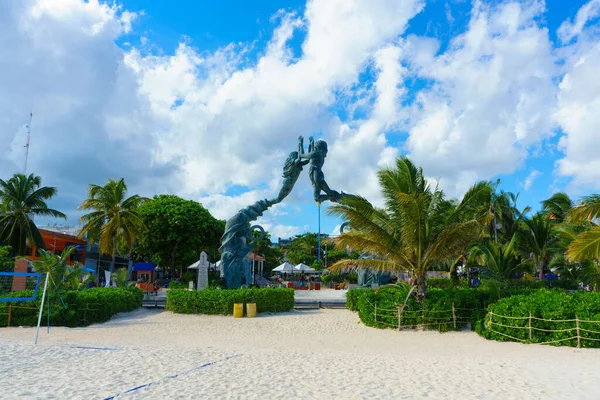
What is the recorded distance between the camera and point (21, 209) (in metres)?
28.1

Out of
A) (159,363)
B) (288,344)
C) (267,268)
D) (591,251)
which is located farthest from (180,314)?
(267,268)

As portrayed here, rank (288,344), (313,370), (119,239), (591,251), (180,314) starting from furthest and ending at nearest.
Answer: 1. (119,239)
2. (180,314)
3. (591,251)
4. (288,344)
5. (313,370)

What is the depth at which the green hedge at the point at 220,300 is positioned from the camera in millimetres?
16859

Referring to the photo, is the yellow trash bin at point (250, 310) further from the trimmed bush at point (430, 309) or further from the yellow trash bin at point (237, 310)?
the trimmed bush at point (430, 309)

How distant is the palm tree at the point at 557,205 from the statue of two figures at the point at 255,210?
21.5m

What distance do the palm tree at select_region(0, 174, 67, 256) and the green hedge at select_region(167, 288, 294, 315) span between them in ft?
51.4

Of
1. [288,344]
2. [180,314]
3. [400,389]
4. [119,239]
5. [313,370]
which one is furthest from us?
[119,239]

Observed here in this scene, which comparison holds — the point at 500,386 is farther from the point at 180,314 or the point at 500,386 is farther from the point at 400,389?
the point at 180,314

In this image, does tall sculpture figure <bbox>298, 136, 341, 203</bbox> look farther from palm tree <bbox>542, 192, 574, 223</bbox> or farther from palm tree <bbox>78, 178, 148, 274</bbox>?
palm tree <bbox>542, 192, 574, 223</bbox>

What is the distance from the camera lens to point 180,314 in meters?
17.2

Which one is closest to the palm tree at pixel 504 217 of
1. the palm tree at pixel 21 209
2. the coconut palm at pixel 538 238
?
the coconut palm at pixel 538 238

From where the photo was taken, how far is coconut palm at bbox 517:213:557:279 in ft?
95.1

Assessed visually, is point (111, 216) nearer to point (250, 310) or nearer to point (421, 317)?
point (250, 310)

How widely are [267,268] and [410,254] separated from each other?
38.1m
